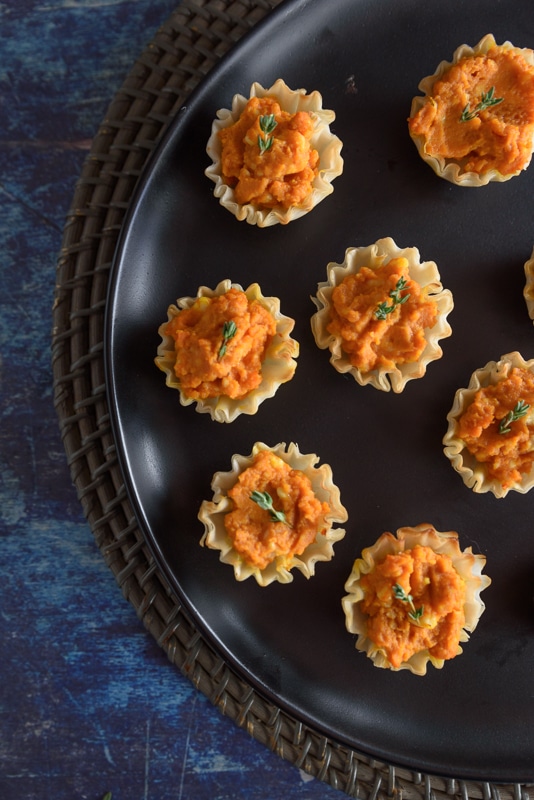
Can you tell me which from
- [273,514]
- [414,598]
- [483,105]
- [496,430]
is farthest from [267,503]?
[483,105]

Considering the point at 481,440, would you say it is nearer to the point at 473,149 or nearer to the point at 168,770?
the point at 473,149

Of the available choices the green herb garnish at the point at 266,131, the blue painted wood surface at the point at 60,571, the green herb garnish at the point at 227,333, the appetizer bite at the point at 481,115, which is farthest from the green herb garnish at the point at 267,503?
the appetizer bite at the point at 481,115

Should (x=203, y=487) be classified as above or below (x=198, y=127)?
below

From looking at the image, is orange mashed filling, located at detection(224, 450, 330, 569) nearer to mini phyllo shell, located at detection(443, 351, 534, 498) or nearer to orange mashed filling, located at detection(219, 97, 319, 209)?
mini phyllo shell, located at detection(443, 351, 534, 498)

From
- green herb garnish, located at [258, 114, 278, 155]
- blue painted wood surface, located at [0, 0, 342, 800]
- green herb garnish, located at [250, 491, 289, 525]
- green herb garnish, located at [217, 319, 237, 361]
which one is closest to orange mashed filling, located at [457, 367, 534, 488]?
green herb garnish, located at [250, 491, 289, 525]

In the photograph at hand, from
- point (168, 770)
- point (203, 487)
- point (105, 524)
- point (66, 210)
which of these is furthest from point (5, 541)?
point (66, 210)

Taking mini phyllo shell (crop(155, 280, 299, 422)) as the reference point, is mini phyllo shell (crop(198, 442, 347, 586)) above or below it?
below

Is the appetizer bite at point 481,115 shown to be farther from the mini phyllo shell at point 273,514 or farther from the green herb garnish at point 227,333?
the mini phyllo shell at point 273,514
